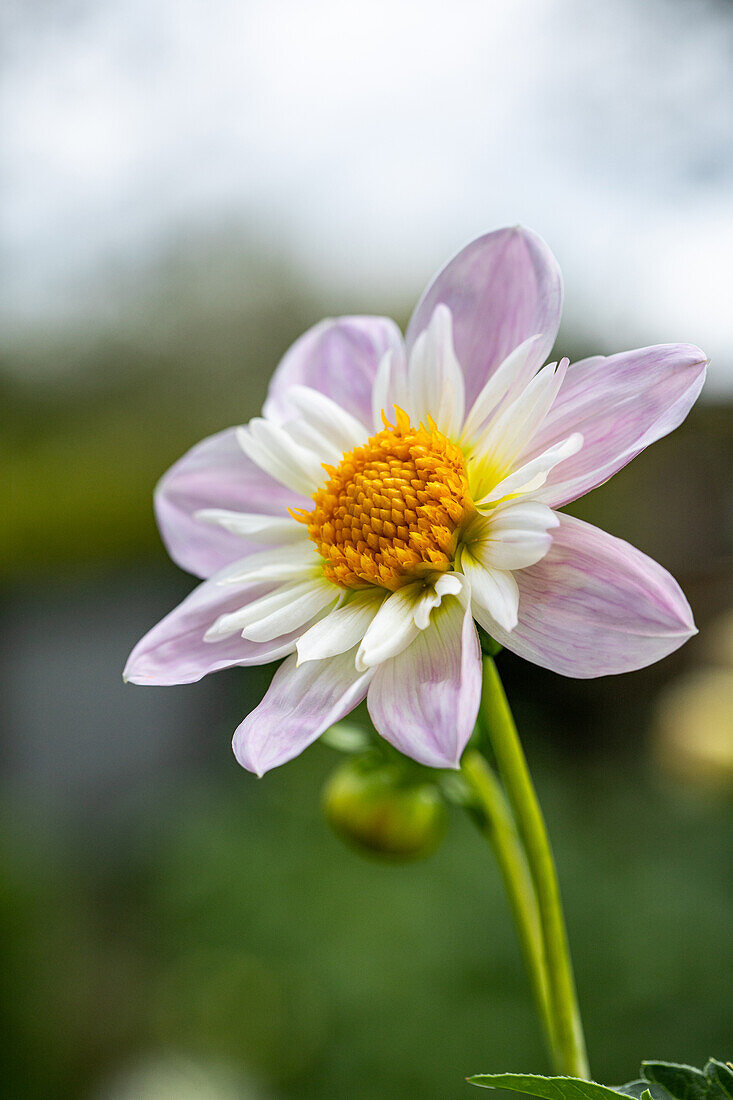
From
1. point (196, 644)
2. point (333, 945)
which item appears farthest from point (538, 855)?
point (333, 945)

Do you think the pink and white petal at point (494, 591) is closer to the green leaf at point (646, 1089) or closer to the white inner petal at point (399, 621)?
the white inner petal at point (399, 621)

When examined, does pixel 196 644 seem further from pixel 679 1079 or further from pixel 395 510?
pixel 679 1079

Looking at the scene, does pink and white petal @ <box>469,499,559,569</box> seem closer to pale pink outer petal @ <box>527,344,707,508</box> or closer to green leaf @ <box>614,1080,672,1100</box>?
pale pink outer petal @ <box>527,344,707,508</box>

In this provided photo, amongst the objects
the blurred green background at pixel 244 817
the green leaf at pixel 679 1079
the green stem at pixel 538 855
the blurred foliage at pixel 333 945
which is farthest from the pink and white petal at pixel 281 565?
the blurred foliage at pixel 333 945

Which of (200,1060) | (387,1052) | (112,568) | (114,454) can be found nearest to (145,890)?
(200,1060)

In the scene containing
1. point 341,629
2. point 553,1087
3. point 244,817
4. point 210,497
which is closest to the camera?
point 553,1087

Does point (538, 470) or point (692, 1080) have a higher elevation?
point (538, 470)
